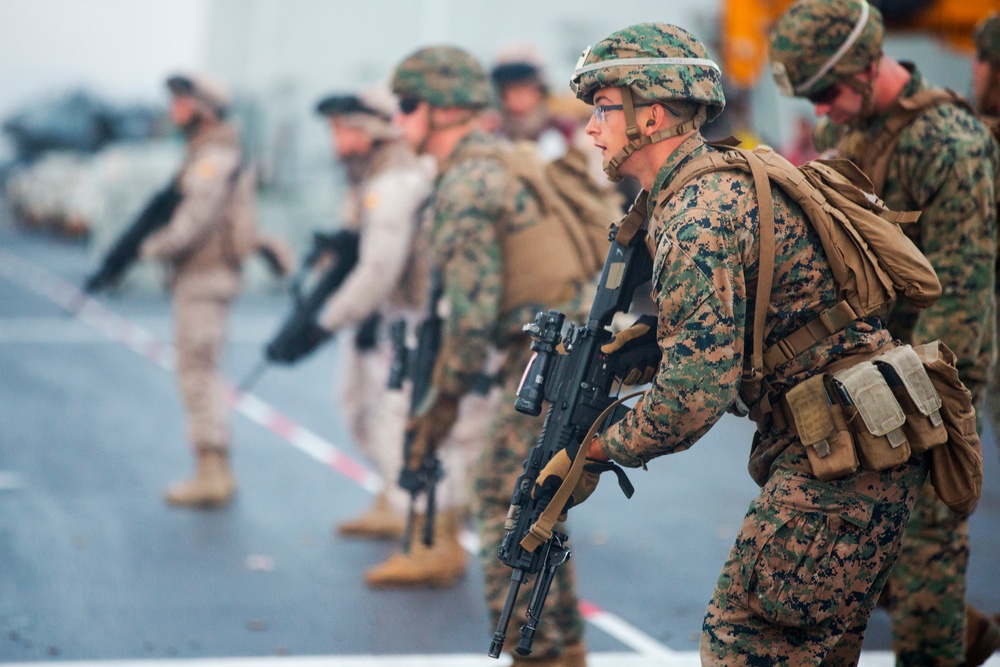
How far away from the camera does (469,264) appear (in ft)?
14.0

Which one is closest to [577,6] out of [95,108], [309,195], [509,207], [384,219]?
[309,195]

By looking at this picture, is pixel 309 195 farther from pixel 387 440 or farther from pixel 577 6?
pixel 387 440

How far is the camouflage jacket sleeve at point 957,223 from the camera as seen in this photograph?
144 inches

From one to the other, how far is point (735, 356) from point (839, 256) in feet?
1.17

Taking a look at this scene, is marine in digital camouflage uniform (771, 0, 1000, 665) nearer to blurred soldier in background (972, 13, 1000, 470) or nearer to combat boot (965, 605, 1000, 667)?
combat boot (965, 605, 1000, 667)

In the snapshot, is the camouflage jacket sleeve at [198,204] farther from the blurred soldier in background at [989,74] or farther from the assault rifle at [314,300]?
the blurred soldier in background at [989,74]

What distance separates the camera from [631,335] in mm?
2898

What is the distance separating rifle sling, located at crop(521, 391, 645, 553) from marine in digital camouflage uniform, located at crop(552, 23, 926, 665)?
0.11ft

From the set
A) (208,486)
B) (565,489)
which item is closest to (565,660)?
(565,489)

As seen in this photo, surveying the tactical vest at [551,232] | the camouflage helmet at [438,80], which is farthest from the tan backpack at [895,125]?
the camouflage helmet at [438,80]

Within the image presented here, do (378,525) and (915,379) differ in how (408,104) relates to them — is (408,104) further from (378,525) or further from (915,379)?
(915,379)

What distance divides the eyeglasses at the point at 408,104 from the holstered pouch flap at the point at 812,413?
8.25 feet

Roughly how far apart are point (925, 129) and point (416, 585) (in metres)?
3.03

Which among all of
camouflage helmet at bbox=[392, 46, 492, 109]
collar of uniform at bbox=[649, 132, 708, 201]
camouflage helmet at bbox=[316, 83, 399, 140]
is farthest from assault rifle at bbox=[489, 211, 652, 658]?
camouflage helmet at bbox=[316, 83, 399, 140]
